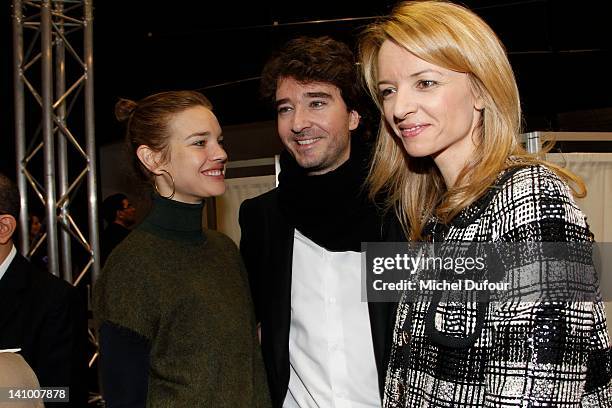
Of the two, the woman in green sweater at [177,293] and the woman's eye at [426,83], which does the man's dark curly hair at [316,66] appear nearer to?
the woman in green sweater at [177,293]

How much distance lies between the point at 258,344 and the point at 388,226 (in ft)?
1.75

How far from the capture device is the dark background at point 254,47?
6.03 metres

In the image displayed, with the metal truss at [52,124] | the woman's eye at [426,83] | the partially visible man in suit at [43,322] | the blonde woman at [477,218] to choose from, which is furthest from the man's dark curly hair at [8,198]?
the metal truss at [52,124]

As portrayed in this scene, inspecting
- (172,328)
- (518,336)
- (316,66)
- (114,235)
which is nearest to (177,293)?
(172,328)

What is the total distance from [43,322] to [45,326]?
0.02 m

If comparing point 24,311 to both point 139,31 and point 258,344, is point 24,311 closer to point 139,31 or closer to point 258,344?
point 258,344

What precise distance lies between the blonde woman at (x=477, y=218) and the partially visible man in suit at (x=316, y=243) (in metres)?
0.51

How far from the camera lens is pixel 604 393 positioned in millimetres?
1293

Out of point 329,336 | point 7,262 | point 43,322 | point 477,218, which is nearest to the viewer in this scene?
point 477,218

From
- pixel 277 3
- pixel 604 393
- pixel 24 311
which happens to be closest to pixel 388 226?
pixel 604 393

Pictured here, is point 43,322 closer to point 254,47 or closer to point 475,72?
point 475,72

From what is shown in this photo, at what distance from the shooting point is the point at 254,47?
22.1ft

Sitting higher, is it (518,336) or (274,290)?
(274,290)

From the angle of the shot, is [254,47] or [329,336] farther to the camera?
[254,47]
